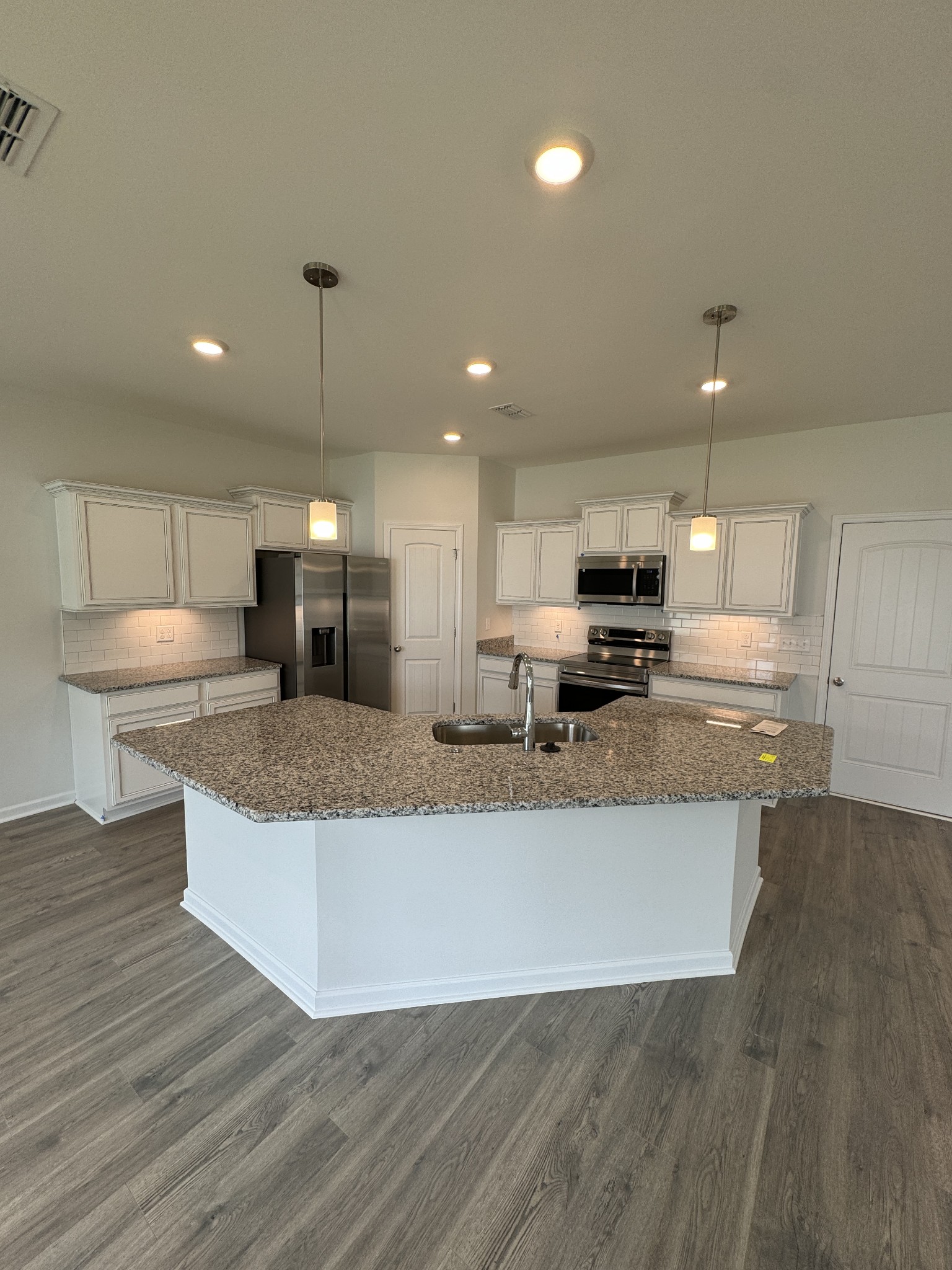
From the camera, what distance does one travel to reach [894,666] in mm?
3873

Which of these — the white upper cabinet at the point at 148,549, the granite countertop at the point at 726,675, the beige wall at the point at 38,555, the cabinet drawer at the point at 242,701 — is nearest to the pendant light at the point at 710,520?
the granite countertop at the point at 726,675

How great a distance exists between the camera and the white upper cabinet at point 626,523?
446cm

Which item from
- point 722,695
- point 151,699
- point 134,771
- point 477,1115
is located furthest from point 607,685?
point 134,771

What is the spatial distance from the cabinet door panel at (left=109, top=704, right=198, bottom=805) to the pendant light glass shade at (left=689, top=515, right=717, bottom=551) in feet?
10.9

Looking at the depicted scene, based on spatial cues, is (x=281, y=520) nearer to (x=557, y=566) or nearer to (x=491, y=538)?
(x=491, y=538)

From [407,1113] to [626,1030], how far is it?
0.83 meters

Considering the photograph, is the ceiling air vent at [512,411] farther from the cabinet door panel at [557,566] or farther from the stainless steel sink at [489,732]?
the stainless steel sink at [489,732]

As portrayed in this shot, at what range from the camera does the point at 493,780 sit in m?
1.85

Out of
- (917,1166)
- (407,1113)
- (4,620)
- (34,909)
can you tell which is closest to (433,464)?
(4,620)

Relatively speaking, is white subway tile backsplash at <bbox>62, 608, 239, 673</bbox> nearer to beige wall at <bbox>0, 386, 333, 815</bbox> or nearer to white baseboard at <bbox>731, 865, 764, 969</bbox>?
beige wall at <bbox>0, 386, 333, 815</bbox>

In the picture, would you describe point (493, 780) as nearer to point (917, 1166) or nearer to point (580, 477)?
point (917, 1166)

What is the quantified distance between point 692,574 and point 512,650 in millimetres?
1908

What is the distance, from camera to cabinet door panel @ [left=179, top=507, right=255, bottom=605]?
3975 millimetres

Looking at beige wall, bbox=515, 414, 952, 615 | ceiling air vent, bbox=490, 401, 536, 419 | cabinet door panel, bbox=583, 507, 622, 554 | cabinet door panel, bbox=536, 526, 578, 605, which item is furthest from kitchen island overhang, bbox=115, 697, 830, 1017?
cabinet door panel, bbox=536, 526, 578, 605
